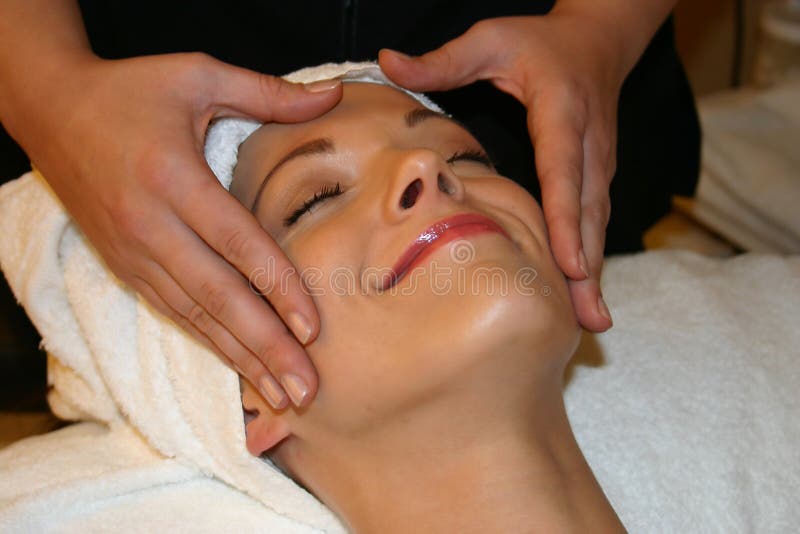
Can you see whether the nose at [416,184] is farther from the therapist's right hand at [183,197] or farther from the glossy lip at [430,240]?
the therapist's right hand at [183,197]

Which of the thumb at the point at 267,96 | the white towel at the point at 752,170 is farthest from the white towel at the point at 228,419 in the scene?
the white towel at the point at 752,170

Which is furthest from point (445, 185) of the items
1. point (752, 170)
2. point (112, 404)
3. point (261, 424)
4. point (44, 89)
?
point (752, 170)

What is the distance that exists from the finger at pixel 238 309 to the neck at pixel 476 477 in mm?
123

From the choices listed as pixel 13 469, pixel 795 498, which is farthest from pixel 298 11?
pixel 795 498

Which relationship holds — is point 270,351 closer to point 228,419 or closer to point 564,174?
point 228,419

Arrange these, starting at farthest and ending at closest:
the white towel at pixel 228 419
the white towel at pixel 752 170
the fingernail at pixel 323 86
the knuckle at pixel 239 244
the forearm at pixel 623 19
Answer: the white towel at pixel 752 170
the forearm at pixel 623 19
the white towel at pixel 228 419
the fingernail at pixel 323 86
the knuckle at pixel 239 244

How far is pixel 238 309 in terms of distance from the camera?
2.95 ft

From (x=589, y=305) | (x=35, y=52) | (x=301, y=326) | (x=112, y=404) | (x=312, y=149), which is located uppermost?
(x=35, y=52)

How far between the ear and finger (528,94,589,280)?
0.40 metres

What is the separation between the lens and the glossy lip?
3.03 ft

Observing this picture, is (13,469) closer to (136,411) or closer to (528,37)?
(136,411)

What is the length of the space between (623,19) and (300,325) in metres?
0.73

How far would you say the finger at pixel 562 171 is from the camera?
101cm

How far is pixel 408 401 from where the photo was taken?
916 mm
